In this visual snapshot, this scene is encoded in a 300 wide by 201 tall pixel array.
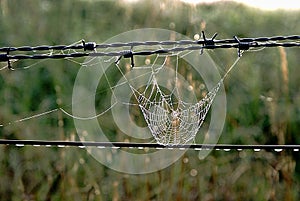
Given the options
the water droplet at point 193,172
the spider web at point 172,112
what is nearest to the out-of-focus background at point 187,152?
the water droplet at point 193,172

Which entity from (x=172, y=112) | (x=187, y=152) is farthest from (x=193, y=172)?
(x=172, y=112)

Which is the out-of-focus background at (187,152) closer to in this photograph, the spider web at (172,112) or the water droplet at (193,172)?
the water droplet at (193,172)

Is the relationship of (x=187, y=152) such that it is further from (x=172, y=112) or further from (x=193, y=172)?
(x=172, y=112)

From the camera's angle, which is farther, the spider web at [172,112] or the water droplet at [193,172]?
the water droplet at [193,172]

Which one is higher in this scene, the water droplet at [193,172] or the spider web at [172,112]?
the spider web at [172,112]

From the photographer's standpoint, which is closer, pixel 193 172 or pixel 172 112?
pixel 172 112

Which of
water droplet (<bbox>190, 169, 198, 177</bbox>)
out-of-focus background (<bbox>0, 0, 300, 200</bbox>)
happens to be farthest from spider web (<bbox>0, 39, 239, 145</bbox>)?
water droplet (<bbox>190, 169, 198, 177</bbox>)

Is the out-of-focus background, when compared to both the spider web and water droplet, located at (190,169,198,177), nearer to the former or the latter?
water droplet, located at (190,169,198,177)

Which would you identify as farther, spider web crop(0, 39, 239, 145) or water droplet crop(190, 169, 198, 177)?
water droplet crop(190, 169, 198, 177)
